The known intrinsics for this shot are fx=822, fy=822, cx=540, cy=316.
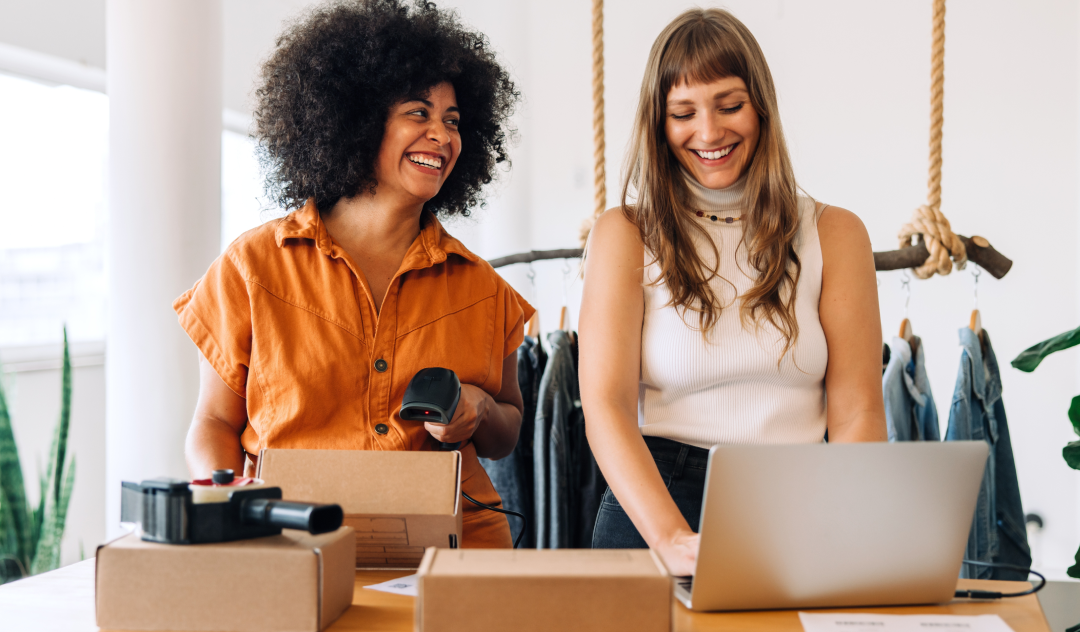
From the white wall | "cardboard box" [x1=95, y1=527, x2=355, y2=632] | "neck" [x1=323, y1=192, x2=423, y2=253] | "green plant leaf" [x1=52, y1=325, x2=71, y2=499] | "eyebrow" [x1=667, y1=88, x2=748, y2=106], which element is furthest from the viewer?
the white wall

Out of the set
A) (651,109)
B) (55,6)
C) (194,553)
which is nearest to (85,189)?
(55,6)

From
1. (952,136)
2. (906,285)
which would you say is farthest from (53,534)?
(952,136)

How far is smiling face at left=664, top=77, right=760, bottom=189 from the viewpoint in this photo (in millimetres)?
1365

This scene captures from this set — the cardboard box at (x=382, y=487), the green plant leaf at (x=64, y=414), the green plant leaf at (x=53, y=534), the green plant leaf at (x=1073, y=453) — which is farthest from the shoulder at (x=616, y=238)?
the green plant leaf at (x=53, y=534)

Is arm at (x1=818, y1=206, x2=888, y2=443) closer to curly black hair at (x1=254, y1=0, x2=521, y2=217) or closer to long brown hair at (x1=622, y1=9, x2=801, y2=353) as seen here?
long brown hair at (x1=622, y1=9, x2=801, y2=353)

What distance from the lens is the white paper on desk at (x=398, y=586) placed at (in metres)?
1.00

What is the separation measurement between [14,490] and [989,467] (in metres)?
2.64

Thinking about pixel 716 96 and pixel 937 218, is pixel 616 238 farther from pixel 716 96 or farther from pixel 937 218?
pixel 937 218

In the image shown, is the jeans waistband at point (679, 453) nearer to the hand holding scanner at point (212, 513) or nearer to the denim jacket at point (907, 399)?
the hand holding scanner at point (212, 513)

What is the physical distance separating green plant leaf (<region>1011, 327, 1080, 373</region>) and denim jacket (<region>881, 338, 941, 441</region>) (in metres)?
0.62

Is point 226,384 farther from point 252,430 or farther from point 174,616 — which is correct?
point 174,616

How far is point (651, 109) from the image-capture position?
55.2 inches

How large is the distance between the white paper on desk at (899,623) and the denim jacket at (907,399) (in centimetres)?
108

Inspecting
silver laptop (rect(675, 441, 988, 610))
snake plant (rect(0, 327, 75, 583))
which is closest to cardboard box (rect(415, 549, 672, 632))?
silver laptop (rect(675, 441, 988, 610))
